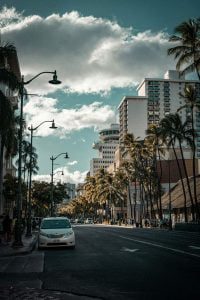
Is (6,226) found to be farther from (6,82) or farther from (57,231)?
(6,82)

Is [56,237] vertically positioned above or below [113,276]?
above

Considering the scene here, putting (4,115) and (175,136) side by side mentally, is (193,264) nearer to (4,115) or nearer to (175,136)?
(4,115)

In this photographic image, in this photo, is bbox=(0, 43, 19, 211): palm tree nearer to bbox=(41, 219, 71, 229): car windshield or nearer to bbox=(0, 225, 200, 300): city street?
bbox=(41, 219, 71, 229): car windshield

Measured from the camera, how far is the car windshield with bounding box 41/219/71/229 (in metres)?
24.4

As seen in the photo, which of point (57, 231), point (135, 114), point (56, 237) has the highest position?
point (135, 114)

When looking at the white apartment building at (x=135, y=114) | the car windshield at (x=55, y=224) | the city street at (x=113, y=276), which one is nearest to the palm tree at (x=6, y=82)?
the car windshield at (x=55, y=224)

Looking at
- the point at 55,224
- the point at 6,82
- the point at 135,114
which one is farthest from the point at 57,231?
the point at 135,114

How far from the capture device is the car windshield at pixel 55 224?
2441 centimetres

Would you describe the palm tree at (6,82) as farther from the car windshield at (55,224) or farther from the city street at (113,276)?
the city street at (113,276)

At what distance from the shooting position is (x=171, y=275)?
1223cm

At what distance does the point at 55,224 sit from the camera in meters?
24.7

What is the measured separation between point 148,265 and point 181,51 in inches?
1545

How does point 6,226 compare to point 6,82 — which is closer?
point 6,82

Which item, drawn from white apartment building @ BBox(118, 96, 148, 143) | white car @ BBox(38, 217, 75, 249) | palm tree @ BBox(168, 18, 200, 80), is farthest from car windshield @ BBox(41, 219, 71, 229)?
white apartment building @ BBox(118, 96, 148, 143)
